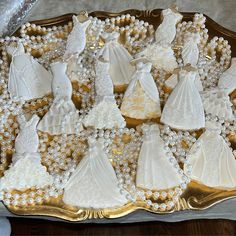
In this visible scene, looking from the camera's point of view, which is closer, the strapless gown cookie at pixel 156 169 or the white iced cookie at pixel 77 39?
the strapless gown cookie at pixel 156 169

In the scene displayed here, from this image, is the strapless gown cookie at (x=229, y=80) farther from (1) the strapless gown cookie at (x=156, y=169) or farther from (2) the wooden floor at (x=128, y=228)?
(2) the wooden floor at (x=128, y=228)

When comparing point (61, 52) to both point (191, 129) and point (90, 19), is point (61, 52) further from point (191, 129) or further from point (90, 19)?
point (191, 129)

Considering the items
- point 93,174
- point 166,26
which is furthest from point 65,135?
point 166,26

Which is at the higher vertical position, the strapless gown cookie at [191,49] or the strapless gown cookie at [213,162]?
the strapless gown cookie at [191,49]

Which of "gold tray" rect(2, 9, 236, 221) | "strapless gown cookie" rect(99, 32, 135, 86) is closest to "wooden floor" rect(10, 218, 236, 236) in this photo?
"gold tray" rect(2, 9, 236, 221)

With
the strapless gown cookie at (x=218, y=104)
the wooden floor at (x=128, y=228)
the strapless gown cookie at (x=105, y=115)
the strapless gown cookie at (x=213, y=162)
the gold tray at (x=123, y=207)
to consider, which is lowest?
the wooden floor at (x=128, y=228)

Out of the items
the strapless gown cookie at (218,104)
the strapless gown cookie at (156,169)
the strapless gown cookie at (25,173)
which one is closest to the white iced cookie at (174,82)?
the strapless gown cookie at (218,104)

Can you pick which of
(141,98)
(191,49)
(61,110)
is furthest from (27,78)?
(191,49)

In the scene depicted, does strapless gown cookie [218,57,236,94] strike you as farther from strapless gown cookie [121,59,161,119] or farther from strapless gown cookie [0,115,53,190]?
strapless gown cookie [0,115,53,190]
